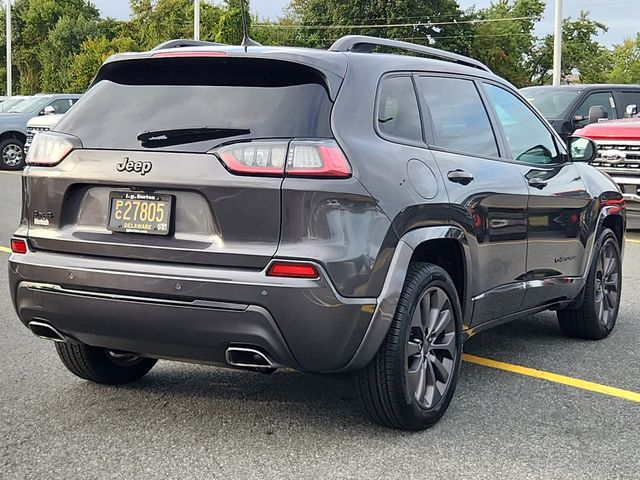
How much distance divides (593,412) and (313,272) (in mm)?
1728

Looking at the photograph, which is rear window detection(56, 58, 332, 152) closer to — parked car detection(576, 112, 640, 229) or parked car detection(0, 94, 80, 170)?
parked car detection(576, 112, 640, 229)

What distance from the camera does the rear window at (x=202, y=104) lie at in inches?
150

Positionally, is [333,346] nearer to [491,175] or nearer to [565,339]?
[491,175]

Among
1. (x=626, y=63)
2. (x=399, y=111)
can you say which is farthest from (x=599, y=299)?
(x=626, y=63)

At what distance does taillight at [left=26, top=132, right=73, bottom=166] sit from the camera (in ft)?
13.5

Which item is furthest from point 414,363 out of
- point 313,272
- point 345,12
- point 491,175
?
point 345,12

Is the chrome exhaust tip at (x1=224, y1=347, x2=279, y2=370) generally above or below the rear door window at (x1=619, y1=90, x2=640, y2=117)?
below

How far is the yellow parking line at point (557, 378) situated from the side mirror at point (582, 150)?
1.44 meters

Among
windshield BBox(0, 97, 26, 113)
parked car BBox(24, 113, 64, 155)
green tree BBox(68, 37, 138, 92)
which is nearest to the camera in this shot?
parked car BBox(24, 113, 64, 155)

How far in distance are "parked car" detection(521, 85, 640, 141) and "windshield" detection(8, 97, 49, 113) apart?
12364 millimetres

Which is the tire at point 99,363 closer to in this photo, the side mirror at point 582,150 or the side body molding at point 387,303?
the side body molding at point 387,303

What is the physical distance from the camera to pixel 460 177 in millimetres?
4512

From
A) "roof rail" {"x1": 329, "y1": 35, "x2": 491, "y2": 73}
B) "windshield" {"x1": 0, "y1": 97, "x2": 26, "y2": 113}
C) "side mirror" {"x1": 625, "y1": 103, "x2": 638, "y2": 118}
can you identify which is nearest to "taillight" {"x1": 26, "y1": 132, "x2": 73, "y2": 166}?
"roof rail" {"x1": 329, "y1": 35, "x2": 491, "y2": 73}

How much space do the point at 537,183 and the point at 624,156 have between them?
6687 millimetres
